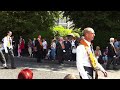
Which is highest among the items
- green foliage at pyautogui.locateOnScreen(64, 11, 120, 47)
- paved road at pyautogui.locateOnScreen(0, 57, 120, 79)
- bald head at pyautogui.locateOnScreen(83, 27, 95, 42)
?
green foliage at pyautogui.locateOnScreen(64, 11, 120, 47)

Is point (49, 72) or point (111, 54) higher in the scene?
point (111, 54)

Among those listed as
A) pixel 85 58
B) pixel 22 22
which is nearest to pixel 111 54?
pixel 85 58

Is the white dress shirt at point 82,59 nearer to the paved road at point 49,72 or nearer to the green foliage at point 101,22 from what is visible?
the paved road at point 49,72

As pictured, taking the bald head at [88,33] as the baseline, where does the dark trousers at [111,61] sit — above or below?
below

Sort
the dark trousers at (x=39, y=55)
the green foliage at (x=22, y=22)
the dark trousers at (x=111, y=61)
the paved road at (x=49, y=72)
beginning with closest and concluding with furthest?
the paved road at (x=49, y=72) → the dark trousers at (x=111, y=61) → the dark trousers at (x=39, y=55) → the green foliage at (x=22, y=22)

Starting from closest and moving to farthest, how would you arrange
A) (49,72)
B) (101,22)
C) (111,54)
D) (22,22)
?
(49,72)
(111,54)
(101,22)
(22,22)

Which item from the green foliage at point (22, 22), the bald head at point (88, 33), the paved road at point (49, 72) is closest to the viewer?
the bald head at point (88, 33)

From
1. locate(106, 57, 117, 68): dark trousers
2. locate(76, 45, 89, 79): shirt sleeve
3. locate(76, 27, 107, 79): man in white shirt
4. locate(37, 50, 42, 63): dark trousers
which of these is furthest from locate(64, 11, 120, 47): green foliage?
locate(76, 45, 89, 79): shirt sleeve

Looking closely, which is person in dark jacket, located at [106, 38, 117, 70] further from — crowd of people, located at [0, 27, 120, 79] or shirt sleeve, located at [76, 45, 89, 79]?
shirt sleeve, located at [76, 45, 89, 79]

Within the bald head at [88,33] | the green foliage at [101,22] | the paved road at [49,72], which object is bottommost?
the paved road at [49,72]

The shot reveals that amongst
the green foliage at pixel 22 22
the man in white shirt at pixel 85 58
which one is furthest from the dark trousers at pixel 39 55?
the man in white shirt at pixel 85 58

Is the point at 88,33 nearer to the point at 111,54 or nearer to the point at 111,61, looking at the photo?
the point at 111,54

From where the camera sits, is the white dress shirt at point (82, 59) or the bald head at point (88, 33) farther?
the bald head at point (88, 33)
